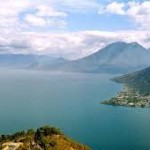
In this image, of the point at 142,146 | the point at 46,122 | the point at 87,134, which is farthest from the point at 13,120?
the point at 142,146

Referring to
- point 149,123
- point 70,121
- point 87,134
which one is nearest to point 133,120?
point 149,123

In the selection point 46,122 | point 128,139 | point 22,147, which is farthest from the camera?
point 46,122

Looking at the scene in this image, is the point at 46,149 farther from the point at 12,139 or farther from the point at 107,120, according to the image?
the point at 107,120

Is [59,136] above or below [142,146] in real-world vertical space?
above

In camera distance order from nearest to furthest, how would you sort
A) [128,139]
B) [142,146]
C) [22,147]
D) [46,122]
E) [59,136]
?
1. [22,147]
2. [59,136]
3. [142,146]
4. [128,139]
5. [46,122]

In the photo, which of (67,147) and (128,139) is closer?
(67,147)

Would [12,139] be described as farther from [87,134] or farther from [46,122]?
[46,122]
